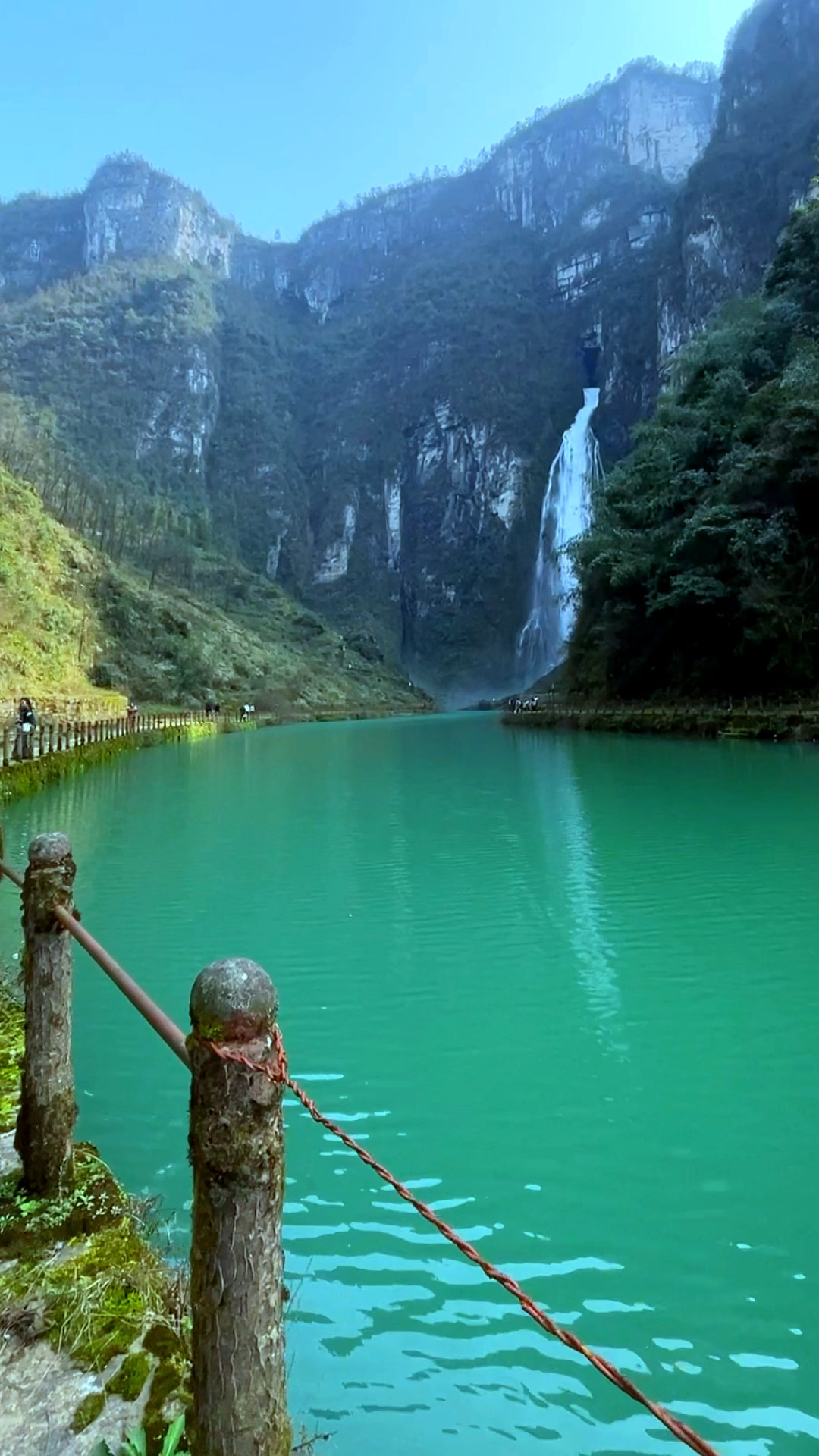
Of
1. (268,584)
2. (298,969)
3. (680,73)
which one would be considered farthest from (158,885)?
(680,73)

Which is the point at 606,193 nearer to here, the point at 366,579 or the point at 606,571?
the point at 366,579

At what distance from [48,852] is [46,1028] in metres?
0.54

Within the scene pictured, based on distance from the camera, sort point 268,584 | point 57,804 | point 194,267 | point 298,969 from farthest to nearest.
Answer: point 194,267, point 268,584, point 57,804, point 298,969

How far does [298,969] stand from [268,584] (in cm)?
8056

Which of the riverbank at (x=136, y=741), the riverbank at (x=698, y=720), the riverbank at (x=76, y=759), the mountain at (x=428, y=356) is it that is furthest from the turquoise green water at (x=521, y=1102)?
the mountain at (x=428, y=356)

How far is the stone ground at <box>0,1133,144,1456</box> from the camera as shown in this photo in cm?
180

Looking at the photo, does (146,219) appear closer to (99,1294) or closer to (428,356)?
(428,356)

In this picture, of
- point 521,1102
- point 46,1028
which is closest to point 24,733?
point 521,1102

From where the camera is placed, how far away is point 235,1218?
4.89 ft

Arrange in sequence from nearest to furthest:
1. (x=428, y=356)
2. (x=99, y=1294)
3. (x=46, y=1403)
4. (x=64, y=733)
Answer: (x=46, y=1403) → (x=99, y=1294) → (x=64, y=733) → (x=428, y=356)

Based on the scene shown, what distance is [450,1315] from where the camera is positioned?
2752mm

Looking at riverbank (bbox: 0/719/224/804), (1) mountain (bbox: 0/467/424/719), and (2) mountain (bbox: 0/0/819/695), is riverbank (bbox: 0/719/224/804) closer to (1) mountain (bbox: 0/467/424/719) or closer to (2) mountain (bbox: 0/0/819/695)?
(1) mountain (bbox: 0/467/424/719)

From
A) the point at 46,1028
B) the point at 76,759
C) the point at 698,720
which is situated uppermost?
the point at 698,720

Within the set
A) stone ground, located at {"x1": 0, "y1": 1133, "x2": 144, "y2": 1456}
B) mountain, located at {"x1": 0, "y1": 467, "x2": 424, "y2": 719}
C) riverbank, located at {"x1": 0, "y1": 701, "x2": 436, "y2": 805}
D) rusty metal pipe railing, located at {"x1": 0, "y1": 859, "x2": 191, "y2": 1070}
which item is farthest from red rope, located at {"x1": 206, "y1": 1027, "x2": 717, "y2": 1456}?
mountain, located at {"x1": 0, "y1": 467, "x2": 424, "y2": 719}
